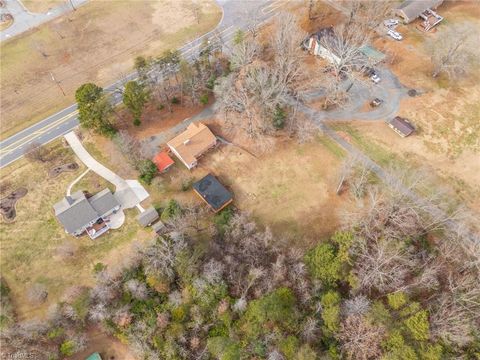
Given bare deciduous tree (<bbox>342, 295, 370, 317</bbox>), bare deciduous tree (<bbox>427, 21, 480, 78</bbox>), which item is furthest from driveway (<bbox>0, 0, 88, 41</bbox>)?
bare deciduous tree (<bbox>342, 295, 370, 317</bbox>)

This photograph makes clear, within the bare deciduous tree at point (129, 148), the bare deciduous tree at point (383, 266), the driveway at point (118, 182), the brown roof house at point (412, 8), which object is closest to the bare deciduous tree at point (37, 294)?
the driveway at point (118, 182)

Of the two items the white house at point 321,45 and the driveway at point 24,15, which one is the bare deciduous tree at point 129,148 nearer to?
the white house at point 321,45

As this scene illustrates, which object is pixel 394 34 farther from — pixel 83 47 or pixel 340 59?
pixel 83 47

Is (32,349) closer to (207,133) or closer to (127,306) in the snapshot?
(127,306)

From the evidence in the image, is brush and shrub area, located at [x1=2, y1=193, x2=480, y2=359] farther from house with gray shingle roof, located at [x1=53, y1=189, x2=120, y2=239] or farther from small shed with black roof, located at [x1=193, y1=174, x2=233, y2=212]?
house with gray shingle roof, located at [x1=53, y1=189, x2=120, y2=239]

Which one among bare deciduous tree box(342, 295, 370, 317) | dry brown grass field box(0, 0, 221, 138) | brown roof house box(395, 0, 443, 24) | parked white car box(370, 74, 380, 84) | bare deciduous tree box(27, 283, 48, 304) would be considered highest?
dry brown grass field box(0, 0, 221, 138)
